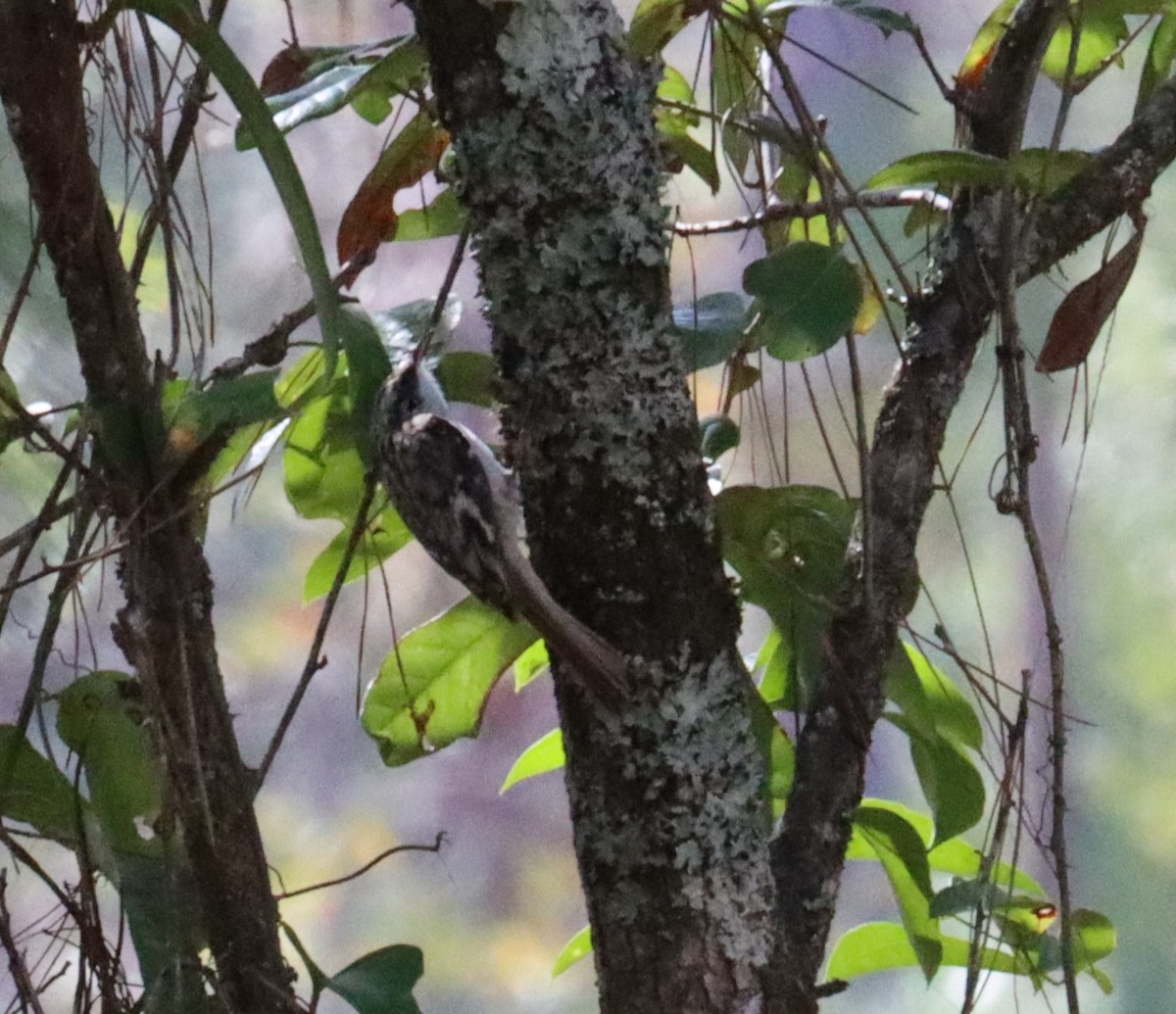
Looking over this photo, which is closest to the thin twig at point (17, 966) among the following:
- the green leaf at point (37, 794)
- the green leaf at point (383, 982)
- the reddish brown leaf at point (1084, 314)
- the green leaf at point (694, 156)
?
the green leaf at point (37, 794)

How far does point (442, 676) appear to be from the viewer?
0.90 m

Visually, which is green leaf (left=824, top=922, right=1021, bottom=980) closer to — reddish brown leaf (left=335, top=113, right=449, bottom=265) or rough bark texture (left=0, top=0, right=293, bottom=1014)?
rough bark texture (left=0, top=0, right=293, bottom=1014)

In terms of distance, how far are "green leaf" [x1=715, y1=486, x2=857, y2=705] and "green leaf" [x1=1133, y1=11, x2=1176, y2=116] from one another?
35cm

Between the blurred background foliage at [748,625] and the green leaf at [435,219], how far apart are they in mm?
458

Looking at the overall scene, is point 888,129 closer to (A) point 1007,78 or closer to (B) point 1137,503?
(B) point 1137,503

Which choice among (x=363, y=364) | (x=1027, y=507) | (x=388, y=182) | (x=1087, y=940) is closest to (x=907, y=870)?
(x=1087, y=940)

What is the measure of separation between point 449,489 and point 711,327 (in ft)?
1.38

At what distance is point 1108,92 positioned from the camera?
1.39 metres

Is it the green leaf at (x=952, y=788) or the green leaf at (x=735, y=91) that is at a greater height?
the green leaf at (x=735, y=91)

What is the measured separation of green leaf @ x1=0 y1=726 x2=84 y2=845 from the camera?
73cm

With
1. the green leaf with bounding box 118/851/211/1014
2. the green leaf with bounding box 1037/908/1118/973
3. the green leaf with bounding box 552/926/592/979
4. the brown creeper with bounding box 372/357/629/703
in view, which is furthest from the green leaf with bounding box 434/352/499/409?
the green leaf with bounding box 1037/908/1118/973

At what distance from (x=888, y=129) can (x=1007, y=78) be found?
63cm

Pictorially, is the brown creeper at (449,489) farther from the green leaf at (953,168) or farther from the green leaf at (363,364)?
the green leaf at (953,168)

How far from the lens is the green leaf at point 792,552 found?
79cm
